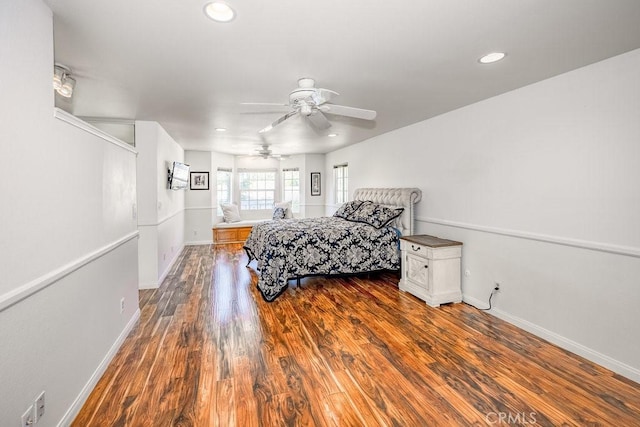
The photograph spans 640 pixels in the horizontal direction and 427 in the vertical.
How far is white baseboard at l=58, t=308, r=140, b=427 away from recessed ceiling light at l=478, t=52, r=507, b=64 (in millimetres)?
3536

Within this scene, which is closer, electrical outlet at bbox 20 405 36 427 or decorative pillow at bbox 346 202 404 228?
electrical outlet at bbox 20 405 36 427

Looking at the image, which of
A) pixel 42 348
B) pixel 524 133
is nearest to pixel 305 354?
pixel 42 348

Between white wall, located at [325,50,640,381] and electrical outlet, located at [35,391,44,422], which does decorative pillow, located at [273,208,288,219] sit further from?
electrical outlet, located at [35,391,44,422]

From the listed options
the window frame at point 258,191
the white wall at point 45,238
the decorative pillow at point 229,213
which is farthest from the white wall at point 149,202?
the window frame at point 258,191

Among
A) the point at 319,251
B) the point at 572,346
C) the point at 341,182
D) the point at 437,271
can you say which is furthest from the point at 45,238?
the point at 341,182

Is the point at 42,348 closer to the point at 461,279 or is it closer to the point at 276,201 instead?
the point at 461,279

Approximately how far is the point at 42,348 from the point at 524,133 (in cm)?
389

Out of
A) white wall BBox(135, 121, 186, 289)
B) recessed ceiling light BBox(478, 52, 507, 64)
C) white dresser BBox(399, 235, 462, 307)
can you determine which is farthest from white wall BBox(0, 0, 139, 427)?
white dresser BBox(399, 235, 462, 307)

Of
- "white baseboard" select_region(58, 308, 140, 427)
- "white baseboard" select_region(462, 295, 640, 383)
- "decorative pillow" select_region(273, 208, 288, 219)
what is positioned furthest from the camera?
"decorative pillow" select_region(273, 208, 288, 219)

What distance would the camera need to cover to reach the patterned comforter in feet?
12.6

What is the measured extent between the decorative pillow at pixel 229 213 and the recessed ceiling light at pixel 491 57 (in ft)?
21.7

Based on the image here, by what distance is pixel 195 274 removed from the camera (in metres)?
4.82

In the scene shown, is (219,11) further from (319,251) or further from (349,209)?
(349,209)

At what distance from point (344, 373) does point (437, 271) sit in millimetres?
1846
